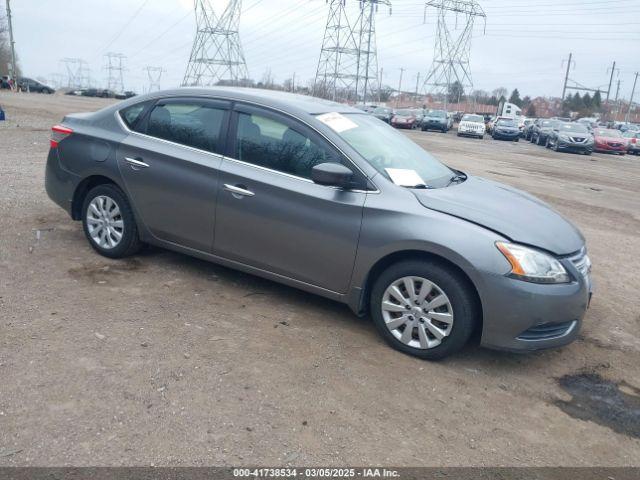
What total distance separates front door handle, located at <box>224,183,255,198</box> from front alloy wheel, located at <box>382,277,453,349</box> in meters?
1.31

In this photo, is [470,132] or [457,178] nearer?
[457,178]

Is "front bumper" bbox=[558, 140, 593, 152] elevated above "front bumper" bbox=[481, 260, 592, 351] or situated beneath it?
elevated above

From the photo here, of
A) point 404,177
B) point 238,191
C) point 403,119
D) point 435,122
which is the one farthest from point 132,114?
point 435,122

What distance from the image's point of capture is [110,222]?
5211 mm

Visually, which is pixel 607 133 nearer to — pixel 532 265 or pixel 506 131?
pixel 506 131

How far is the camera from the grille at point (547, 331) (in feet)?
12.2

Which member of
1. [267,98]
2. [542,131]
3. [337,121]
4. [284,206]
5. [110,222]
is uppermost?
[542,131]

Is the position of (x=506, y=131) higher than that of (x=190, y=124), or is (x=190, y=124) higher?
(x=506, y=131)

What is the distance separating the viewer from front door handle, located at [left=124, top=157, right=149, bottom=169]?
16.1ft

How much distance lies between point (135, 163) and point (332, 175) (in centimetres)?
197

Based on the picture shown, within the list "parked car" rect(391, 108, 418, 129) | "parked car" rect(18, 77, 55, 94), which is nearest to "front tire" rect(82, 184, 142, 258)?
"parked car" rect(391, 108, 418, 129)

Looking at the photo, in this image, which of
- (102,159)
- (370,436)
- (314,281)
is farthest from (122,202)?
(370,436)

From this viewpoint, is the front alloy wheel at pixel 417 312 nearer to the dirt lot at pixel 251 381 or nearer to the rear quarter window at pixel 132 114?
the dirt lot at pixel 251 381

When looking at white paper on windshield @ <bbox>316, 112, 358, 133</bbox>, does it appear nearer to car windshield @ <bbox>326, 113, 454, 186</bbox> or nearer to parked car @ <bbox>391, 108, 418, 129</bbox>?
car windshield @ <bbox>326, 113, 454, 186</bbox>
